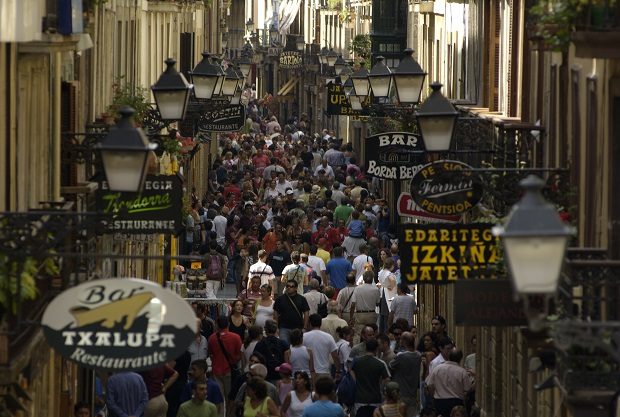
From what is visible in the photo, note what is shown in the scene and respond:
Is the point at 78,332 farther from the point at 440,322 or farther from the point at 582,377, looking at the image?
the point at 440,322

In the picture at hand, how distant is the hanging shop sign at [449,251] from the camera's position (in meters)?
17.9

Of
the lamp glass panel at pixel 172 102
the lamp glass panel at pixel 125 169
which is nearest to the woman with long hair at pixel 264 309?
the lamp glass panel at pixel 172 102

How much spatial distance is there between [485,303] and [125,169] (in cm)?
326

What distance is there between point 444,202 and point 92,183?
3747 mm

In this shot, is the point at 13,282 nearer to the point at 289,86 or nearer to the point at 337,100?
the point at 337,100

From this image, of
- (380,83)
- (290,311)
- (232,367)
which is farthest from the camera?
(380,83)

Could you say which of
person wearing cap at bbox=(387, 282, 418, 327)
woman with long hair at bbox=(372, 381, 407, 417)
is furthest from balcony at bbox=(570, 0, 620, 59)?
person wearing cap at bbox=(387, 282, 418, 327)

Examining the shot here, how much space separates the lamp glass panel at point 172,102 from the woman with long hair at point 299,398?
→ 122 inches

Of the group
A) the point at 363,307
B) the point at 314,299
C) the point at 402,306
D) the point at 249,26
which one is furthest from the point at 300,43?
the point at 314,299

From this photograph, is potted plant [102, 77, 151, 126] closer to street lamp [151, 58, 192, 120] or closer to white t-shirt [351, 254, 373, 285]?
street lamp [151, 58, 192, 120]

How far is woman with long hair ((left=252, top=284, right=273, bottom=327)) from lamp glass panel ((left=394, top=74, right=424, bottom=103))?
4086 millimetres

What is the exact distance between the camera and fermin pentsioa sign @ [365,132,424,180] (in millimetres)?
26297

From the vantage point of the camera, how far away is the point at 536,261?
445 inches

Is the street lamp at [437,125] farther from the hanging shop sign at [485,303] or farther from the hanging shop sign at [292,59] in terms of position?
the hanging shop sign at [292,59]
